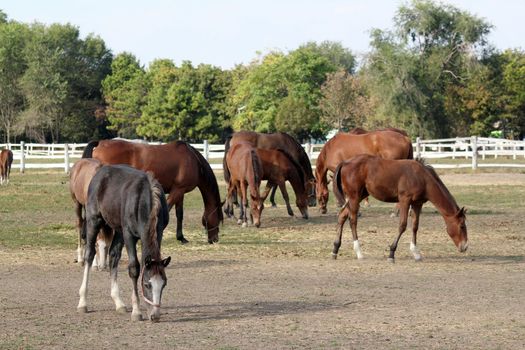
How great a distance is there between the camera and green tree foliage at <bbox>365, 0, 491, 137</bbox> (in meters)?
71.9

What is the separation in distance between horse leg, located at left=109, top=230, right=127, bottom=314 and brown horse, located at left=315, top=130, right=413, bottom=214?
40.2 ft

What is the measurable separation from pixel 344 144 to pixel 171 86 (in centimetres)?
7074

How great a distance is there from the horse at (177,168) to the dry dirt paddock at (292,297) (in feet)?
1.80

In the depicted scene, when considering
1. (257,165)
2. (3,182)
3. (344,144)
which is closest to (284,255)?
(257,165)

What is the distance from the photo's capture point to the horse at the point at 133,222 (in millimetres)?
9648

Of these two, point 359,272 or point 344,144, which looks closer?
point 359,272

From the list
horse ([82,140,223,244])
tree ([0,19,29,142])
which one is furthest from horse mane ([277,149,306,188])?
tree ([0,19,29,142])

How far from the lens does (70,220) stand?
72.1ft

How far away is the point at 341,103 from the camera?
84.4 metres

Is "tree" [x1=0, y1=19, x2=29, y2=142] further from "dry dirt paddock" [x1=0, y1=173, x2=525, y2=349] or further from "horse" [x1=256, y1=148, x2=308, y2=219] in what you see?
"dry dirt paddock" [x1=0, y1=173, x2=525, y2=349]

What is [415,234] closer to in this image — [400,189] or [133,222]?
[400,189]

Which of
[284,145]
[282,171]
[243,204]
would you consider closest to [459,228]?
[243,204]

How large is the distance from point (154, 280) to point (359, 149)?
13.7m

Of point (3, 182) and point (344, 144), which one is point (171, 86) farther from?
point (344, 144)
